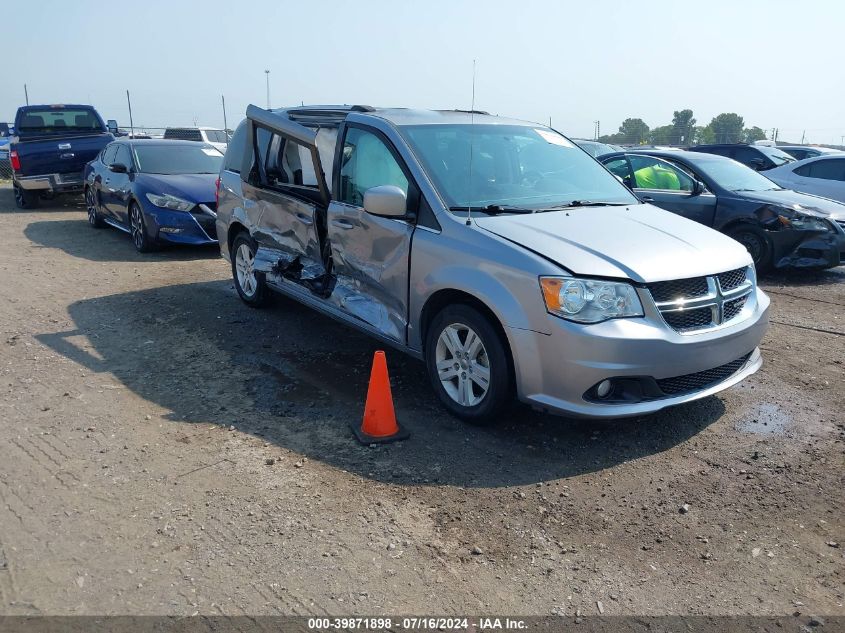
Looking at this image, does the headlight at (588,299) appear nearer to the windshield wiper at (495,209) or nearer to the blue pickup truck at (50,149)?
the windshield wiper at (495,209)

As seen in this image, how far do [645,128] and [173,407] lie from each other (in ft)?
146

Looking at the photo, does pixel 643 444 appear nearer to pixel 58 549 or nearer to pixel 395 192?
pixel 395 192

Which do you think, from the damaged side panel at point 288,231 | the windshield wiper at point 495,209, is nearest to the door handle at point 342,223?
the damaged side panel at point 288,231

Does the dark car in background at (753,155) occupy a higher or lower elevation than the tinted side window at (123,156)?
lower

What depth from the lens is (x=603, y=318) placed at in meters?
3.91

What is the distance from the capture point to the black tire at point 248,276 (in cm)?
711

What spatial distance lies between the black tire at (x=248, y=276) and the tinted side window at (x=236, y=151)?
70 cm

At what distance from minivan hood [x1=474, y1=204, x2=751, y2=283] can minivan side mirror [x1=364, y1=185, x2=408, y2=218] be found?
521 millimetres

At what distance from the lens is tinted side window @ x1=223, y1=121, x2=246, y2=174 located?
282 inches

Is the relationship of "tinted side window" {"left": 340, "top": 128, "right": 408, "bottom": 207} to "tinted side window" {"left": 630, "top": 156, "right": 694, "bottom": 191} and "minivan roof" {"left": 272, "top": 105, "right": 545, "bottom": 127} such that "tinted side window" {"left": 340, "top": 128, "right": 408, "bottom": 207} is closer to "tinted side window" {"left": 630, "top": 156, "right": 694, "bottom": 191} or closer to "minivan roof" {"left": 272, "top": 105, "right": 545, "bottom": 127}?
"minivan roof" {"left": 272, "top": 105, "right": 545, "bottom": 127}

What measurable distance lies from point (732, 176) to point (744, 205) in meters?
0.90

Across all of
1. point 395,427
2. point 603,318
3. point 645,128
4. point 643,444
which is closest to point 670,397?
point 643,444

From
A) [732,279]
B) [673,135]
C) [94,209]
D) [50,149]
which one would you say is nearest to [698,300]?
[732,279]

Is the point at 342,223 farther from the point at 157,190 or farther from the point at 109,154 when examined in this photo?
the point at 109,154
